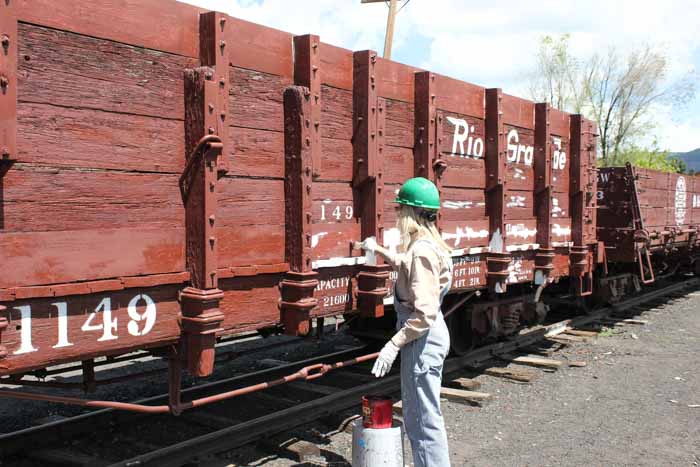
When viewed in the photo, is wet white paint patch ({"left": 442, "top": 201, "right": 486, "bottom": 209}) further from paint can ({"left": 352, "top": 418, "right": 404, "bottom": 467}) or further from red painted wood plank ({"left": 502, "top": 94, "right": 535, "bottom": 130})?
paint can ({"left": 352, "top": 418, "right": 404, "bottom": 467})

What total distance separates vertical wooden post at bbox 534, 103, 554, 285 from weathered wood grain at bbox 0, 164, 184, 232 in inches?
199

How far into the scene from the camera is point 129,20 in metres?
3.36

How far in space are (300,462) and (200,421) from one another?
1130 millimetres

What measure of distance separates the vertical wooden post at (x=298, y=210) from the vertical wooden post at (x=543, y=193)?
161 inches

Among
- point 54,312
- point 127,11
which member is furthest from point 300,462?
point 127,11

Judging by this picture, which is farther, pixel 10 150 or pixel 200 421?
pixel 200 421

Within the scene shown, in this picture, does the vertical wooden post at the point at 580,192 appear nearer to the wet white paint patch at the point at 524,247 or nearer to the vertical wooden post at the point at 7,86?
the wet white paint patch at the point at 524,247

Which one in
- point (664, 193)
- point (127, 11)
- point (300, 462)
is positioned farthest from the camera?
point (664, 193)

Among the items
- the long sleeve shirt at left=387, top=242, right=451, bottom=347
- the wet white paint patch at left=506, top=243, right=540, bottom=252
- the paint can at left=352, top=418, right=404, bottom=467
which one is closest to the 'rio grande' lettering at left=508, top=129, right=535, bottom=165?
the wet white paint patch at left=506, top=243, right=540, bottom=252

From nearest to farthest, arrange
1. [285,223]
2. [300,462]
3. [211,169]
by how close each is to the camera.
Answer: [211,169], [285,223], [300,462]

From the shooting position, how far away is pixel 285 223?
4293mm

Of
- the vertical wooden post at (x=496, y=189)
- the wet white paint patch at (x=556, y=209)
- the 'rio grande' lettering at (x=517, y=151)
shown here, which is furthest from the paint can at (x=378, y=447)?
the wet white paint patch at (x=556, y=209)

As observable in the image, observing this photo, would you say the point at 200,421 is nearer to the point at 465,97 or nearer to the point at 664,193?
the point at 465,97

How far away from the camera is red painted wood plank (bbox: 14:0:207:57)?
3025 mm
